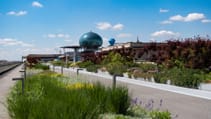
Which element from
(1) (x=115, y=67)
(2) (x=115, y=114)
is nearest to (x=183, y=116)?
(2) (x=115, y=114)

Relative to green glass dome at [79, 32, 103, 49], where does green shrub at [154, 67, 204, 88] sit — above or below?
below

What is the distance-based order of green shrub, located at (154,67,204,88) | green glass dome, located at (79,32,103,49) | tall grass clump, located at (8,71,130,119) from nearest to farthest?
tall grass clump, located at (8,71,130,119) → green shrub, located at (154,67,204,88) → green glass dome, located at (79,32,103,49)

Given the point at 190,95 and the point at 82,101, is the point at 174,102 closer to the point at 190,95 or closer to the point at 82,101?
the point at 190,95

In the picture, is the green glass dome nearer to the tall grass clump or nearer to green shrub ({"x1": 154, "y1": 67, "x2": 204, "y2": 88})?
green shrub ({"x1": 154, "y1": 67, "x2": 204, "y2": 88})

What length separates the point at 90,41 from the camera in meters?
120

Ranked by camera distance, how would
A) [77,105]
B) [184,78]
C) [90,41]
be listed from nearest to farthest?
[77,105] < [184,78] < [90,41]

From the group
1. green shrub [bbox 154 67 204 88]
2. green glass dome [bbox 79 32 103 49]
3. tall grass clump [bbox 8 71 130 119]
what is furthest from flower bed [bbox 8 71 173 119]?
green glass dome [bbox 79 32 103 49]

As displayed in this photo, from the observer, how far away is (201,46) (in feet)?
74.2

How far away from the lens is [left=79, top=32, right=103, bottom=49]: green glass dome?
11988 cm

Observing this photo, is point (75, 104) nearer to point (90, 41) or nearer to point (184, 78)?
point (184, 78)

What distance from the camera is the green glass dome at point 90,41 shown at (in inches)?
4719

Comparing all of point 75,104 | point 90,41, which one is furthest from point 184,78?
point 90,41

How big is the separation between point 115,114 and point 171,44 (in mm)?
18656

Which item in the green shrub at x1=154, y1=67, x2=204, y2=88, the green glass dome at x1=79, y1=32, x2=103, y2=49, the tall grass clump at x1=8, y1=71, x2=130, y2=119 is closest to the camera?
the tall grass clump at x1=8, y1=71, x2=130, y2=119
